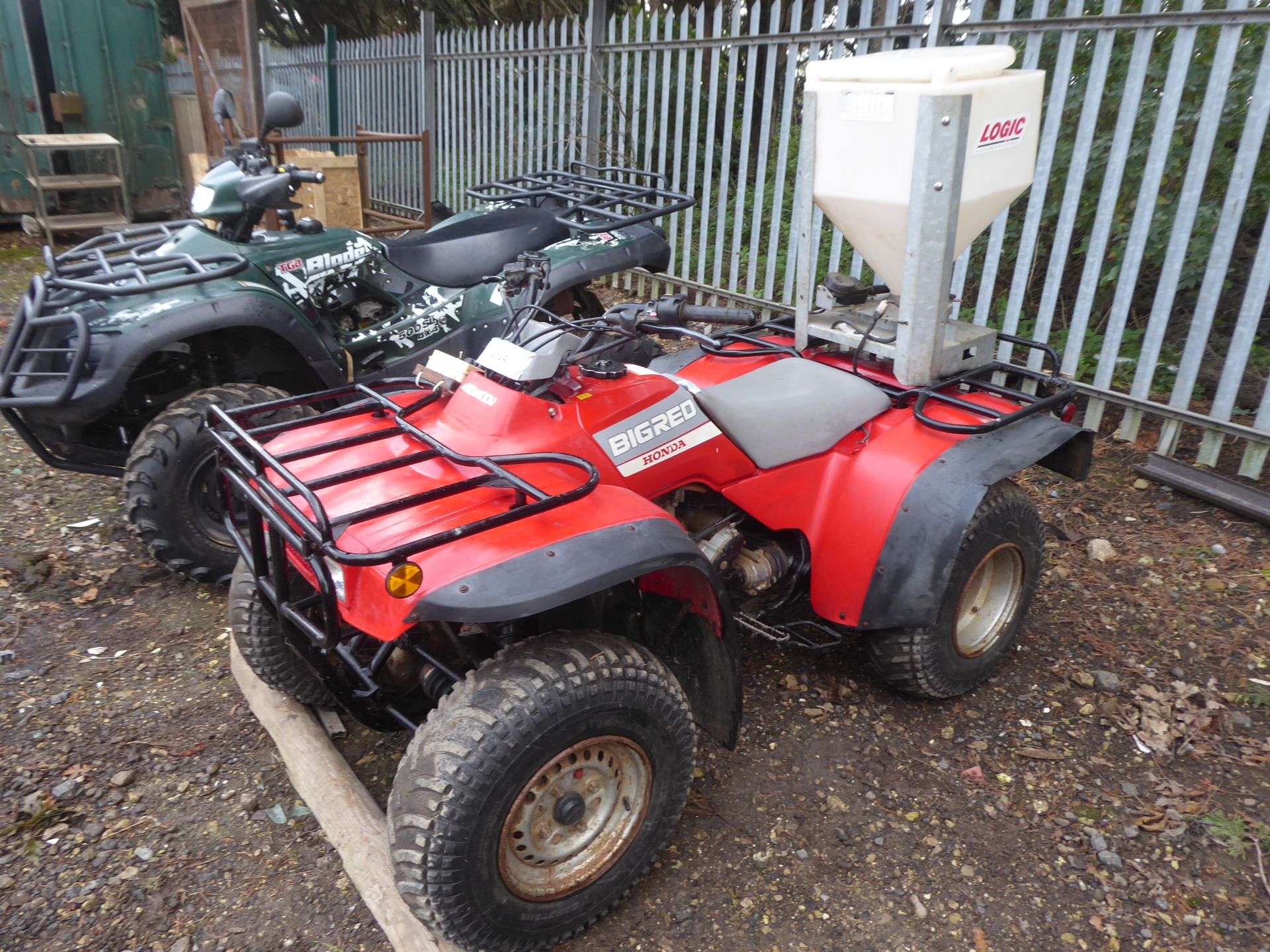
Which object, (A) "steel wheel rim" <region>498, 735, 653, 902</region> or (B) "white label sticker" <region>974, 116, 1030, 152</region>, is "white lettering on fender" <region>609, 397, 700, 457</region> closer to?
(A) "steel wheel rim" <region>498, 735, 653, 902</region>

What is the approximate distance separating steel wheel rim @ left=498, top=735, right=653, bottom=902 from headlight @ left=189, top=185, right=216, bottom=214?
11.2 feet

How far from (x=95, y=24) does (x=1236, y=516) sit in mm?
12977

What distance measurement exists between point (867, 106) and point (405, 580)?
2.09m

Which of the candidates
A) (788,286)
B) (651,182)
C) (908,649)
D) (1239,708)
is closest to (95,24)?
(651,182)

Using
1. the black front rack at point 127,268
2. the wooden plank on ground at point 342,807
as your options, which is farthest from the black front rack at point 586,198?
the wooden plank on ground at point 342,807

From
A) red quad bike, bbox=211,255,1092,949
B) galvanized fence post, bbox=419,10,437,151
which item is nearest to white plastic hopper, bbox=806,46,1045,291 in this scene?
red quad bike, bbox=211,255,1092,949

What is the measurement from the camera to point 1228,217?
3869mm

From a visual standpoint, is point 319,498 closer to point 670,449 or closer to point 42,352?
point 670,449

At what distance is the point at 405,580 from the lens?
1.86 metres

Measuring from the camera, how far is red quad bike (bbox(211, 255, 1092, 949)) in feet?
6.32

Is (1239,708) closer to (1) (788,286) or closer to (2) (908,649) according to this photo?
(2) (908,649)

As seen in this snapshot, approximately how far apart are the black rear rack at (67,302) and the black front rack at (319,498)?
1348 mm

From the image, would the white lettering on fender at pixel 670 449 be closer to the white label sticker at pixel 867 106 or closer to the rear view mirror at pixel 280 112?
the white label sticker at pixel 867 106

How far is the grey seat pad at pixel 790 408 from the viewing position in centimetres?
269
